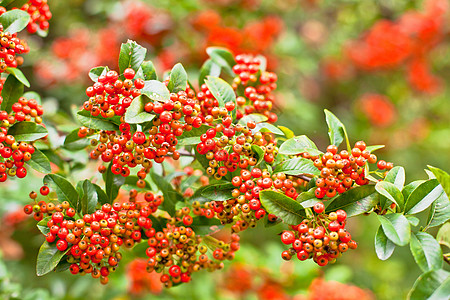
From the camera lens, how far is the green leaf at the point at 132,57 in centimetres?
123

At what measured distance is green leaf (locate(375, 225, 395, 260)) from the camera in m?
1.08

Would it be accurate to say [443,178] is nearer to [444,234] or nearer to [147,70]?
[444,234]

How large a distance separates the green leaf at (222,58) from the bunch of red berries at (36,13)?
0.62 meters

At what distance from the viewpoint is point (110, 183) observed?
1369 millimetres

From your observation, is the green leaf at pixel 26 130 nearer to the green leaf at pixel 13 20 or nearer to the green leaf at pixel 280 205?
the green leaf at pixel 13 20

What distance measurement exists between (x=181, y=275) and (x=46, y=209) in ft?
1.57

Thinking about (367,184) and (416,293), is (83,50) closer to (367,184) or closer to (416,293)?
(367,184)

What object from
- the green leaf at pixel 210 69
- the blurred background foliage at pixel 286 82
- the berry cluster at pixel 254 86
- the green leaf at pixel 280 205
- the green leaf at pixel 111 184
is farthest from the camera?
the blurred background foliage at pixel 286 82

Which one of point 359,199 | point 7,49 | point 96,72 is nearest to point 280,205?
point 359,199

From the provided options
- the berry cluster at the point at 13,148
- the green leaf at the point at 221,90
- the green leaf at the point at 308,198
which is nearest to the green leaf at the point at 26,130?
the berry cluster at the point at 13,148

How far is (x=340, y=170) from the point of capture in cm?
115

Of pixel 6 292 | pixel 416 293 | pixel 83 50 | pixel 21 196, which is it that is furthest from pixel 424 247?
pixel 83 50

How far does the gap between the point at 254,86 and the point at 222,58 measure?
19 centimetres

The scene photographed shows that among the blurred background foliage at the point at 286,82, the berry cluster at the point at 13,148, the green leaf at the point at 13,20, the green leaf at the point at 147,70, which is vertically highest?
the green leaf at the point at 13,20
